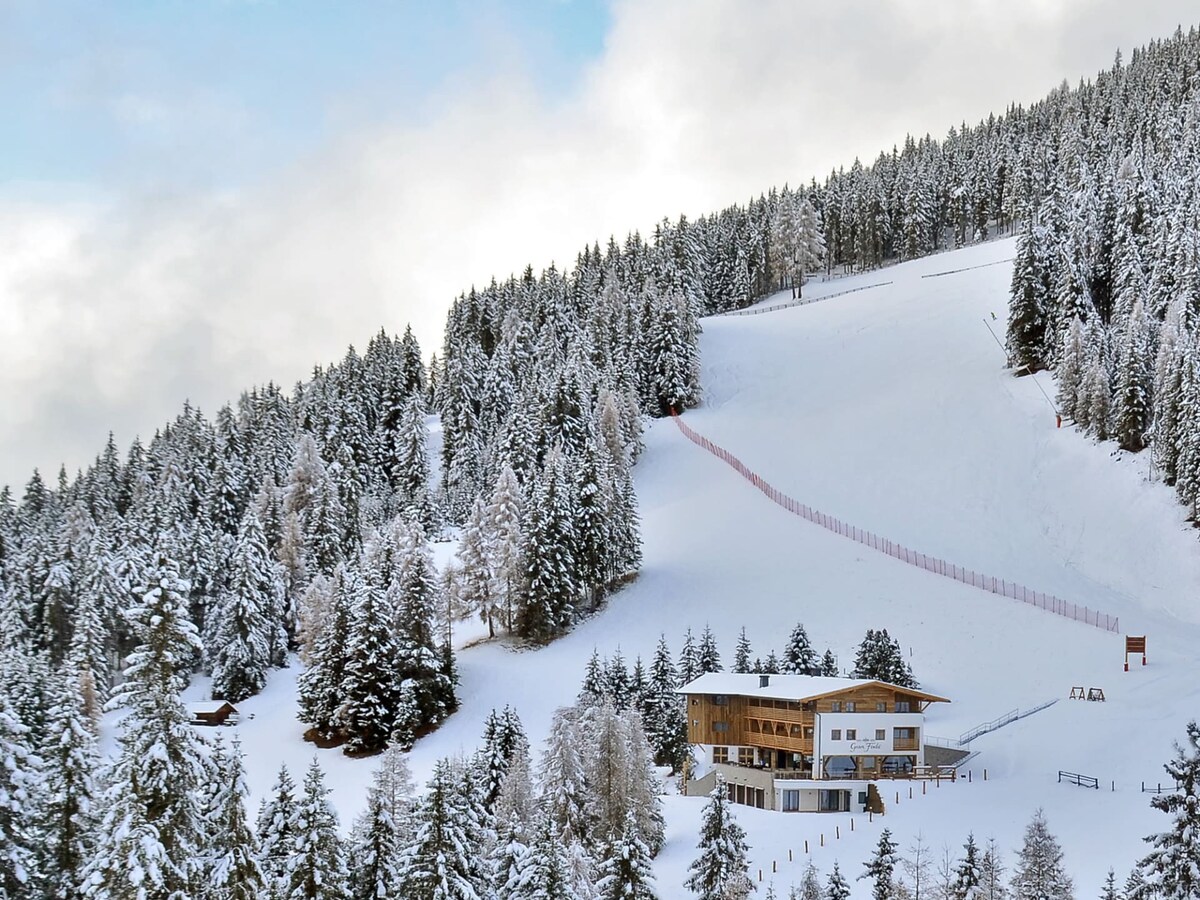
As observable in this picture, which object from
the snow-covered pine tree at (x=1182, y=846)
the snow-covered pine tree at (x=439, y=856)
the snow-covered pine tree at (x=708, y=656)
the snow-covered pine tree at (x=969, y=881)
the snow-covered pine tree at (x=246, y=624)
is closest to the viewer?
the snow-covered pine tree at (x=1182, y=846)

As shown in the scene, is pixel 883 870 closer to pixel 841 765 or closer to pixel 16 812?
pixel 841 765

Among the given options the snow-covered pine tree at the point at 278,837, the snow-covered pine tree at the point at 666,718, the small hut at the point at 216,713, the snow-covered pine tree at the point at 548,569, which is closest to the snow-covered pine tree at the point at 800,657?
the snow-covered pine tree at the point at 666,718

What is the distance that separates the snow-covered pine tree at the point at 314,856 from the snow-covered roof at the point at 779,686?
95.2ft

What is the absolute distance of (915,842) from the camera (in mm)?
46188

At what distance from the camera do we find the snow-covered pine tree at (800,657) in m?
67.4

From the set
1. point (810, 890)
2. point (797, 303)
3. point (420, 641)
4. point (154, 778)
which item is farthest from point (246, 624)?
point (797, 303)

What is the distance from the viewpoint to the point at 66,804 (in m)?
29.8

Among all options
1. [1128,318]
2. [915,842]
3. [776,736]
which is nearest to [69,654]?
[776,736]

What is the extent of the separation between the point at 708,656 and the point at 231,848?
1700 inches

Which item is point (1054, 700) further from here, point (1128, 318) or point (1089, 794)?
point (1128, 318)

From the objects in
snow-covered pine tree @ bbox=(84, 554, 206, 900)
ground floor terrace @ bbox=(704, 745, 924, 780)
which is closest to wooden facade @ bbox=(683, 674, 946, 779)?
ground floor terrace @ bbox=(704, 745, 924, 780)

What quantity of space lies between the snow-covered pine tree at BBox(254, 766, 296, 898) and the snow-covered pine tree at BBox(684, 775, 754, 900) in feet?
46.4

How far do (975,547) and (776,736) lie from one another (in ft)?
94.4

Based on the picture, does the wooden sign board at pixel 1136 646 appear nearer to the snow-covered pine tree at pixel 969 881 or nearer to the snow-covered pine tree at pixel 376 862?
the snow-covered pine tree at pixel 969 881
